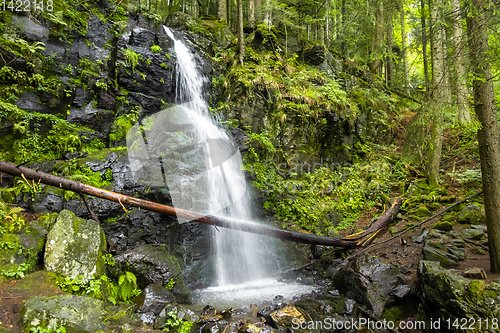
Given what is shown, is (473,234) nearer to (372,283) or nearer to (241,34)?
(372,283)

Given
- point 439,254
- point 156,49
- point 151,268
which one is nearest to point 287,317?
point 151,268

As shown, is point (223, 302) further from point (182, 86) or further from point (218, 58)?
point (218, 58)

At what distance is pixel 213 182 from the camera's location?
27.1 feet

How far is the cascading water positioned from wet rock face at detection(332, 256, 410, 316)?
50.4 inches

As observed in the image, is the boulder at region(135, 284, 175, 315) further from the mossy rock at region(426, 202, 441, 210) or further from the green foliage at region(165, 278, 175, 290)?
the mossy rock at region(426, 202, 441, 210)

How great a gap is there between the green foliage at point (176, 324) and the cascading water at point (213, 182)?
1.52m

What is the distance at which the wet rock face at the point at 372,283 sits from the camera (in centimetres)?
520

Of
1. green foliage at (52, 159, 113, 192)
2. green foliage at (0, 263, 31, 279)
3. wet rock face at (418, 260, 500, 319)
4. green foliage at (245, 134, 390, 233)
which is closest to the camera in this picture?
wet rock face at (418, 260, 500, 319)

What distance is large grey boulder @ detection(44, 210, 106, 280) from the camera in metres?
4.50

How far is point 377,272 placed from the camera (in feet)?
18.6

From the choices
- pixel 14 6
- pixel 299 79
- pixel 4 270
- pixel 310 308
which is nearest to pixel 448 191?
pixel 310 308

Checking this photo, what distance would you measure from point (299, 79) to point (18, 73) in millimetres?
10619

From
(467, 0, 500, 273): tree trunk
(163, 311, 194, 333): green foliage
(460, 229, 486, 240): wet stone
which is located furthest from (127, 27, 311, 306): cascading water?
(467, 0, 500, 273): tree trunk

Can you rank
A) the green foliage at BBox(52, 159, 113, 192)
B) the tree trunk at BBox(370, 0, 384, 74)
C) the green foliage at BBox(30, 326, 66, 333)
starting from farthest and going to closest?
the green foliage at BBox(52, 159, 113, 192), the tree trunk at BBox(370, 0, 384, 74), the green foliage at BBox(30, 326, 66, 333)
